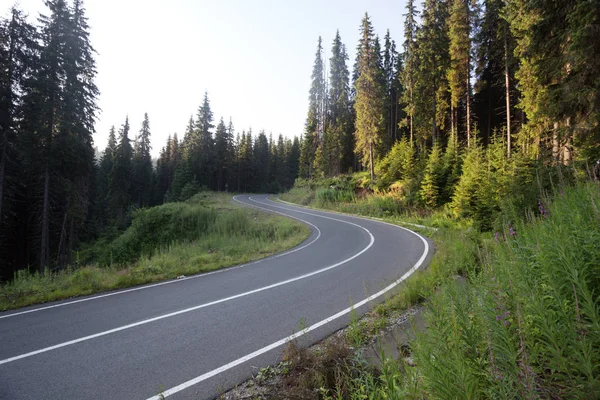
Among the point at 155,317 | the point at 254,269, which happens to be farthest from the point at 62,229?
the point at 155,317

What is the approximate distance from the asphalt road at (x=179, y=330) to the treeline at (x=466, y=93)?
6209 millimetres

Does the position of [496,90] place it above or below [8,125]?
above

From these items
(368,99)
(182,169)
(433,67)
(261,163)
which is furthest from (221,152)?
(433,67)

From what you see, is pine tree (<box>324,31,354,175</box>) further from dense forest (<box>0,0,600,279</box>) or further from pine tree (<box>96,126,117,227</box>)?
pine tree (<box>96,126,117,227</box>)

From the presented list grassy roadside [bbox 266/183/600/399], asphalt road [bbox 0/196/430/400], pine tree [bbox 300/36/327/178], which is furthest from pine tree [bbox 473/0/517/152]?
pine tree [bbox 300/36/327/178]

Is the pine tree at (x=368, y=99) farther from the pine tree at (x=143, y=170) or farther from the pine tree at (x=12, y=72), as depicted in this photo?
the pine tree at (x=143, y=170)

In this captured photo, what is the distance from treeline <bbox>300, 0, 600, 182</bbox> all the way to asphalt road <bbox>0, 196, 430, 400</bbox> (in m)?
6.21

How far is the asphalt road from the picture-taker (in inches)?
136

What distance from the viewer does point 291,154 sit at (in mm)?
84438

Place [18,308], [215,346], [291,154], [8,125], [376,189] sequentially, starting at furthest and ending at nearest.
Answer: [291,154] → [376,189] → [8,125] → [18,308] → [215,346]

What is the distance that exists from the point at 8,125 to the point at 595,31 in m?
26.4

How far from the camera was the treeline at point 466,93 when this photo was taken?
7480 millimetres

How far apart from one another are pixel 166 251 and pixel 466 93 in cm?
2756

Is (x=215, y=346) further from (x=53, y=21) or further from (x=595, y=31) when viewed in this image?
(x=53, y=21)
